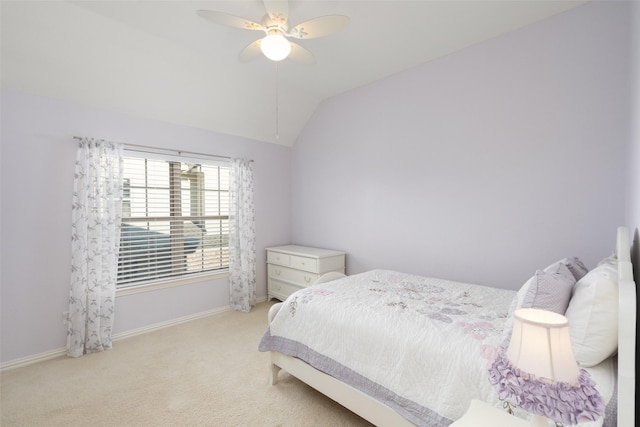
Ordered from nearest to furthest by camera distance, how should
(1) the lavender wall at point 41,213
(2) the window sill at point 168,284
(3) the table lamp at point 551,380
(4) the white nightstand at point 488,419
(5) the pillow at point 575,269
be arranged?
(3) the table lamp at point 551,380 → (4) the white nightstand at point 488,419 → (5) the pillow at point 575,269 → (1) the lavender wall at point 41,213 → (2) the window sill at point 168,284

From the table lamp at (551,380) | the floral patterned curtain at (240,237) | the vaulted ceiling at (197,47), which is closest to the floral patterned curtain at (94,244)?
the vaulted ceiling at (197,47)

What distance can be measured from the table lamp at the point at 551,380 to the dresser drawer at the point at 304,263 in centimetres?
277

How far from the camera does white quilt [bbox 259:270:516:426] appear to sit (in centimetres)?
135

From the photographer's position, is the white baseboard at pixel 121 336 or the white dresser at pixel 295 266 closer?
the white baseboard at pixel 121 336

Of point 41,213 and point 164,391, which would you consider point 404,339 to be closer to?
point 164,391

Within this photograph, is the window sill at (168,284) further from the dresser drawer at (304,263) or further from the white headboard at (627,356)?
the white headboard at (627,356)

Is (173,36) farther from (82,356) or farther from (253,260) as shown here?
(82,356)

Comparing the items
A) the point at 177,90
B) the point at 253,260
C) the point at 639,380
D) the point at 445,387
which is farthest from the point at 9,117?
the point at 639,380

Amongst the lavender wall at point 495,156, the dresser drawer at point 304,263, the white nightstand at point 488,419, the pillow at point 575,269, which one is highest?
the lavender wall at point 495,156

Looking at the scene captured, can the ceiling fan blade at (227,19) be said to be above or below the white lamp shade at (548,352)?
above

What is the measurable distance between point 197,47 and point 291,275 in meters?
2.76

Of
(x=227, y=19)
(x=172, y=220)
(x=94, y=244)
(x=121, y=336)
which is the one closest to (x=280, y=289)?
(x=172, y=220)

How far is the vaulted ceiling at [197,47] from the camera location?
214 cm

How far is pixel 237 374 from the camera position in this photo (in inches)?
93.3
